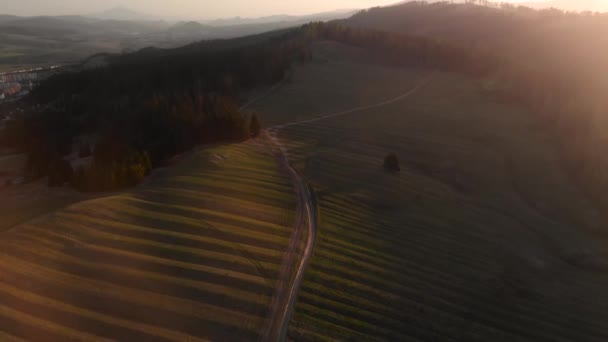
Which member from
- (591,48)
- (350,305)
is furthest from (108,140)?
(591,48)

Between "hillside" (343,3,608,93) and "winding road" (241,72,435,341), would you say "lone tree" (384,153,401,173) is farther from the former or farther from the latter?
"hillside" (343,3,608,93)

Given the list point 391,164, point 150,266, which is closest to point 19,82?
point 391,164

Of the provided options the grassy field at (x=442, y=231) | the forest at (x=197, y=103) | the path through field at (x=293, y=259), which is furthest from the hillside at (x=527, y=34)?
the path through field at (x=293, y=259)

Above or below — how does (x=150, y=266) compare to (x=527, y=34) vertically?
below

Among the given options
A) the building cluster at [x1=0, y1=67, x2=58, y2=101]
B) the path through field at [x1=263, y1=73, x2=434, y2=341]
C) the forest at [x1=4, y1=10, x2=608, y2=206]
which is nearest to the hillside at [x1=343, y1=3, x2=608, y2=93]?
the forest at [x1=4, y1=10, x2=608, y2=206]

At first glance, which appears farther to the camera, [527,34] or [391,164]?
[527,34]

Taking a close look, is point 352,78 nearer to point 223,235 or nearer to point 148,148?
point 148,148

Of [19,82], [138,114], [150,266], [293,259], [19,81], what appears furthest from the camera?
[19,81]

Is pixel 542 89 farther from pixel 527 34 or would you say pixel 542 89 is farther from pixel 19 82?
pixel 19 82
